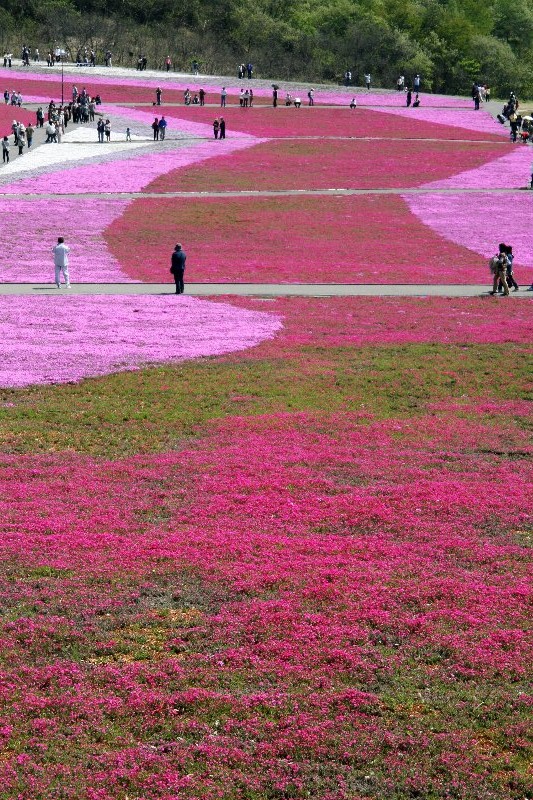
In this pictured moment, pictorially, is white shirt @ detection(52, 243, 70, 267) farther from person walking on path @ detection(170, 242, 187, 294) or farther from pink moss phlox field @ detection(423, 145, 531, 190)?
pink moss phlox field @ detection(423, 145, 531, 190)

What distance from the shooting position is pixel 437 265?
147ft

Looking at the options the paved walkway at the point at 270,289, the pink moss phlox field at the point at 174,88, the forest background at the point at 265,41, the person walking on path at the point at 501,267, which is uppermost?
the forest background at the point at 265,41

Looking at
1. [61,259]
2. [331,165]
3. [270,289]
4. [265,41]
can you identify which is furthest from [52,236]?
[265,41]

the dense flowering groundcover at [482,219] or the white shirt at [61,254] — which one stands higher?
the dense flowering groundcover at [482,219]

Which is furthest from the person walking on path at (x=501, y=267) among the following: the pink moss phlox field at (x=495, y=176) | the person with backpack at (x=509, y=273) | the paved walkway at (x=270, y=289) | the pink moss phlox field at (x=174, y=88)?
the pink moss phlox field at (x=174, y=88)

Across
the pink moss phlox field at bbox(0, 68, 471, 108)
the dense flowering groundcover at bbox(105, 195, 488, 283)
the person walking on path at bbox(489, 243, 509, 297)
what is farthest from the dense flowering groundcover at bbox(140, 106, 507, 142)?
the person walking on path at bbox(489, 243, 509, 297)

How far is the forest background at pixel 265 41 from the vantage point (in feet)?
404

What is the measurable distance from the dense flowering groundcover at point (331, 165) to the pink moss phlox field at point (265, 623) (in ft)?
152

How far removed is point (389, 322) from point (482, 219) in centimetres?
2440

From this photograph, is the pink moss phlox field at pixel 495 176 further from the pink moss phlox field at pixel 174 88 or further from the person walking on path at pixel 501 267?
the pink moss phlox field at pixel 174 88

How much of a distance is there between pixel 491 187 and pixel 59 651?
Answer: 56544mm

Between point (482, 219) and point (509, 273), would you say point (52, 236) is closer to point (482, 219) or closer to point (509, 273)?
point (509, 273)

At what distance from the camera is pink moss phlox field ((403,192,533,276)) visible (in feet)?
161

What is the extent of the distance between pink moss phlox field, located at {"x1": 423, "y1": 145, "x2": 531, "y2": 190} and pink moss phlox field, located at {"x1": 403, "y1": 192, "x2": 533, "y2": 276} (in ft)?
10.9
